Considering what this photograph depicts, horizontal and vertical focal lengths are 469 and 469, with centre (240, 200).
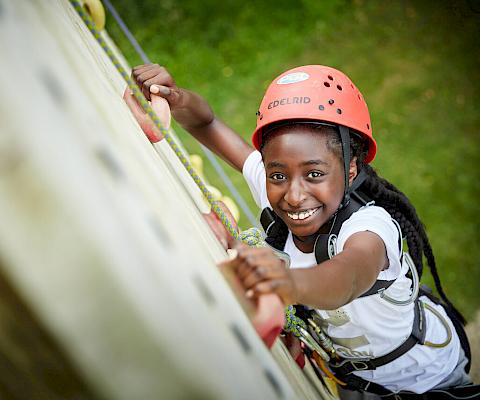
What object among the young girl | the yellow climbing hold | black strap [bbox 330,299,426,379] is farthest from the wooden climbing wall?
the yellow climbing hold

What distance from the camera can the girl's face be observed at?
1634 mm

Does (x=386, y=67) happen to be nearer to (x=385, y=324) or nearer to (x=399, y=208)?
(x=399, y=208)

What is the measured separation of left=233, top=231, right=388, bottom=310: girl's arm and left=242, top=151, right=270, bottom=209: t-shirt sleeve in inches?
28.7

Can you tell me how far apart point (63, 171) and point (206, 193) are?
86 centimetres

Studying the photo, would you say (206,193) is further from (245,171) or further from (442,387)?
(442,387)

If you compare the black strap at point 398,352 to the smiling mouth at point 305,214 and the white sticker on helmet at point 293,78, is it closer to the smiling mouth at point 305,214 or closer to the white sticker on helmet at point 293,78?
the smiling mouth at point 305,214

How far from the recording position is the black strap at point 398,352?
1932mm

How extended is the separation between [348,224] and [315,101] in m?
0.45

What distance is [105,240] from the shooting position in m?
0.54

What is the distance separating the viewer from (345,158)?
1.71 meters

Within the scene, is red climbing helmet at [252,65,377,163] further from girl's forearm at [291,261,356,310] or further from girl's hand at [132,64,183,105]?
girl's forearm at [291,261,356,310]

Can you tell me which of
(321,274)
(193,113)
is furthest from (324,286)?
(193,113)

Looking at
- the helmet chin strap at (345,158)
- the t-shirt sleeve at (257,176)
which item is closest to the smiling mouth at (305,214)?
the helmet chin strap at (345,158)

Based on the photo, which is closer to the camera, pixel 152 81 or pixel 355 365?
pixel 152 81
